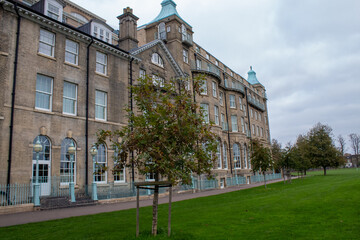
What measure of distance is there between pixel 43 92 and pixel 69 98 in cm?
194

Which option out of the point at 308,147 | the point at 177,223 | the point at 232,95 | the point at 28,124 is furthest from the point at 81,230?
the point at 308,147

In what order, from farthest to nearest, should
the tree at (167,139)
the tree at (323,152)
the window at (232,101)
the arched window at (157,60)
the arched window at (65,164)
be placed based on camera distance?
the tree at (323,152) → the window at (232,101) → the arched window at (157,60) → the arched window at (65,164) → the tree at (167,139)

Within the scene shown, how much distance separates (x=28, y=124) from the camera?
56.2ft

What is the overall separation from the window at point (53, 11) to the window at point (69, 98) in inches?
205

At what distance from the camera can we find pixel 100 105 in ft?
73.0

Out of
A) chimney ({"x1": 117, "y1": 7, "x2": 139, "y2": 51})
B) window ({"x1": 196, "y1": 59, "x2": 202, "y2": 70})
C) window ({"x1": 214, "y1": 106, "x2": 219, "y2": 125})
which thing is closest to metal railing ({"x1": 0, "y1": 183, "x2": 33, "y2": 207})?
chimney ({"x1": 117, "y1": 7, "x2": 139, "y2": 51})

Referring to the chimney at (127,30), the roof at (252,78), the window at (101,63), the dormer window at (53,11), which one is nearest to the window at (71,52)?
the window at (101,63)

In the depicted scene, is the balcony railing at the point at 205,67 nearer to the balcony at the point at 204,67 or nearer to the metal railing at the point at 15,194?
the balcony at the point at 204,67

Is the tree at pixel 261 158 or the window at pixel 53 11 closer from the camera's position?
the window at pixel 53 11

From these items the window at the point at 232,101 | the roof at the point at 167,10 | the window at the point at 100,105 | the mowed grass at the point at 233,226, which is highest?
the roof at the point at 167,10

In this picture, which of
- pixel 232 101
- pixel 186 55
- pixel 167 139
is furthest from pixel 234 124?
pixel 167 139

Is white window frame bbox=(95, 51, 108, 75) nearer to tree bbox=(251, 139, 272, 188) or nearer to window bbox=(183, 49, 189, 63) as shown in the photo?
window bbox=(183, 49, 189, 63)

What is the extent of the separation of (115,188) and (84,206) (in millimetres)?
4460

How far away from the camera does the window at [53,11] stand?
20.4 meters
